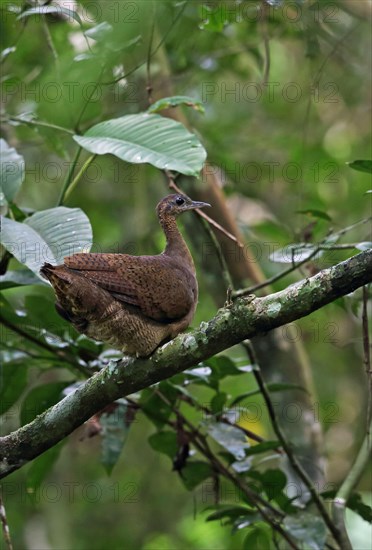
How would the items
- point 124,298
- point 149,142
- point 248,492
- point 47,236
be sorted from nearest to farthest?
point 124,298
point 47,236
point 149,142
point 248,492

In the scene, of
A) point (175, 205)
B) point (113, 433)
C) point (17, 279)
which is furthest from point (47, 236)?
point (113, 433)

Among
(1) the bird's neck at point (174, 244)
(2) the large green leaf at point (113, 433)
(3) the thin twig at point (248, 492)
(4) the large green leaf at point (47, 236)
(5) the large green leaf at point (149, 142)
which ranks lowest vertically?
(3) the thin twig at point (248, 492)

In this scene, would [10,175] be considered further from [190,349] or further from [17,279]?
[190,349]

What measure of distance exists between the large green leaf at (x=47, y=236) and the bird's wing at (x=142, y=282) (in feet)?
0.35

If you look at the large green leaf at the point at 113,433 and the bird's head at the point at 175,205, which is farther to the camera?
the bird's head at the point at 175,205

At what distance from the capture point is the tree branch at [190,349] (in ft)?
7.73

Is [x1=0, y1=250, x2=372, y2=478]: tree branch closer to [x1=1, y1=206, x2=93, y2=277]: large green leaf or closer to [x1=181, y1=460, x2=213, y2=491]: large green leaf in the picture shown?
[x1=1, y1=206, x2=93, y2=277]: large green leaf

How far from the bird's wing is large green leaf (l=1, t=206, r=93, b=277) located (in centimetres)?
11

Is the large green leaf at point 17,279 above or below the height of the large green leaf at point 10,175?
below

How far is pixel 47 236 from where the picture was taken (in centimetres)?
329

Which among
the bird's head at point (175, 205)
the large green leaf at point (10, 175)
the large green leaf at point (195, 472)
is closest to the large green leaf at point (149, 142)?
the large green leaf at point (10, 175)

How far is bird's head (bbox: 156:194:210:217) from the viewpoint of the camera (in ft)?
13.2

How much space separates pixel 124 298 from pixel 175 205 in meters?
1.02

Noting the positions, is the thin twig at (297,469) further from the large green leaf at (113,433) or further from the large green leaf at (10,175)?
the large green leaf at (10,175)
